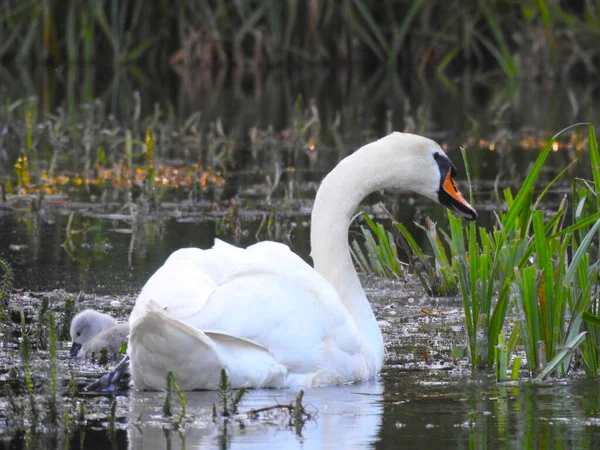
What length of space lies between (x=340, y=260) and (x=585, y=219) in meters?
1.09

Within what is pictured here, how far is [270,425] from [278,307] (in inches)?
25.1

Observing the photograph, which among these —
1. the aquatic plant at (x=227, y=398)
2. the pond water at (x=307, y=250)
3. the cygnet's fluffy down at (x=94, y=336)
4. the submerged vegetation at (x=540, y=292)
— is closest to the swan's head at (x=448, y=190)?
the submerged vegetation at (x=540, y=292)

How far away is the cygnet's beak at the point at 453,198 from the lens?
621 cm

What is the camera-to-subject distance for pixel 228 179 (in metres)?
12.0

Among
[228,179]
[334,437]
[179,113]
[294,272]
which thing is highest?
[179,113]

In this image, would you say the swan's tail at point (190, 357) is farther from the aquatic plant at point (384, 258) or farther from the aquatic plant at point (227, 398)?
the aquatic plant at point (384, 258)

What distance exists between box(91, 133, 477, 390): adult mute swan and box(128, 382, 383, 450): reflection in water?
103 millimetres

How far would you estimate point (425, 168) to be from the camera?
20.2 ft

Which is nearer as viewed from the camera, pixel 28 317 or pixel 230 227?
pixel 28 317

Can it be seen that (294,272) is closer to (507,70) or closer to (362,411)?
(362,411)

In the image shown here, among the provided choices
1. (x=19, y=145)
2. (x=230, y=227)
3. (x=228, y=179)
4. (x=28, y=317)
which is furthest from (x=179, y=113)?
(x=28, y=317)

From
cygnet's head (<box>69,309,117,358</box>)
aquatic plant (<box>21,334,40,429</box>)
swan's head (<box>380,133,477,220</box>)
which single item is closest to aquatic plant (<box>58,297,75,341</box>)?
cygnet's head (<box>69,309,117,358</box>)

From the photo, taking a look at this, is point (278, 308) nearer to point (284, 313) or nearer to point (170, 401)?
point (284, 313)

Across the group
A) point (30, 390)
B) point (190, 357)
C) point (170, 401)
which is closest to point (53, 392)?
point (30, 390)
